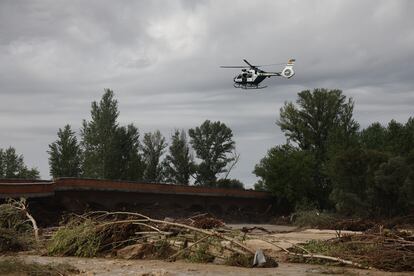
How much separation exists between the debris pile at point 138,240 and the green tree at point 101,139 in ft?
164

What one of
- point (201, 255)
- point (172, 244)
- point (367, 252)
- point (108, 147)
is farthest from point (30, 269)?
point (108, 147)

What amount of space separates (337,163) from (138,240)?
41.1 meters

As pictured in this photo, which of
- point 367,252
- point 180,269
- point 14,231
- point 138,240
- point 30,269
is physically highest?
point 14,231

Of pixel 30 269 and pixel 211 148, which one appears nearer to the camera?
pixel 30 269

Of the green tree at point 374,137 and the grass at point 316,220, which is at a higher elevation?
the green tree at point 374,137

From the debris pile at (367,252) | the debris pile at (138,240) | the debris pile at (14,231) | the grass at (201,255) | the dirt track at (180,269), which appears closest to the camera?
the dirt track at (180,269)

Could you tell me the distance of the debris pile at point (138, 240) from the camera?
16266 millimetres

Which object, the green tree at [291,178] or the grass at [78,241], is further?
the green tree at [291,178]

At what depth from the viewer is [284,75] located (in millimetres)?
51062

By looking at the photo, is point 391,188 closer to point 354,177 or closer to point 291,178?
point 354,177

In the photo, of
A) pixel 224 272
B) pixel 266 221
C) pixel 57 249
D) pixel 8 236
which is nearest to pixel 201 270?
pixel 224 272

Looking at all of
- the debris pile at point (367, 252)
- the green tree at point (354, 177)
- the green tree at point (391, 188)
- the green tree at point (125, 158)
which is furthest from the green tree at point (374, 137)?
the debris pile at point (367, 252)

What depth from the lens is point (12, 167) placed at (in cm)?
8531

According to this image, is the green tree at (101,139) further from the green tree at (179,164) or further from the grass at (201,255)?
the grass at (201,255)
